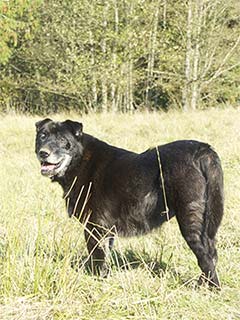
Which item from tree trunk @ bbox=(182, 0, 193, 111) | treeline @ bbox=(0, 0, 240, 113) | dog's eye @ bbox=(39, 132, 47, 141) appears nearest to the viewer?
dog's eye @ bbox=(39, 132, 47, 141)

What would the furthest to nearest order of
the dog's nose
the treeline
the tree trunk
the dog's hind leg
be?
the treeline < the tree trunk < the dog's nose < the dog's hind leg

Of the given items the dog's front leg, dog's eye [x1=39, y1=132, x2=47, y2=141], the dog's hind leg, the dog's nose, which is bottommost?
the dog's front leg

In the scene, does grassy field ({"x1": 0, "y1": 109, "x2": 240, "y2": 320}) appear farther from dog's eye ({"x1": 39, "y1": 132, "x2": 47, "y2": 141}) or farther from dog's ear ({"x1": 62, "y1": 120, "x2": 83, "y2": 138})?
dog's ear ({"x1": 62, "y1": 120, "x2": 83, "y2": 138})

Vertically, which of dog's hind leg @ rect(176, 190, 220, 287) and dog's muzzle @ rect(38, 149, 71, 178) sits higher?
dog's muzzle @ rect(38, 149, 71, 178)

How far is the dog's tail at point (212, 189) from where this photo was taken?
135 inches

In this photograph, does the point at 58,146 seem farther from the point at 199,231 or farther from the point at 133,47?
the point at 133,47

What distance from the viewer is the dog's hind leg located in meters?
3.38

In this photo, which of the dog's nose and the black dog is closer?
the black dog

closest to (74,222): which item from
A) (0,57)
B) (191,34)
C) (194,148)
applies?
(194,148)

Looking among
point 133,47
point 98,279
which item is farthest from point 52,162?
point 133,47

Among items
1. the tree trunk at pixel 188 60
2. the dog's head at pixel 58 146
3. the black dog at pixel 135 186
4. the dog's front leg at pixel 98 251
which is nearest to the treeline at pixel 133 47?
the tree trunk at pixel 188 60

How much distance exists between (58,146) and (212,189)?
1.42 meters

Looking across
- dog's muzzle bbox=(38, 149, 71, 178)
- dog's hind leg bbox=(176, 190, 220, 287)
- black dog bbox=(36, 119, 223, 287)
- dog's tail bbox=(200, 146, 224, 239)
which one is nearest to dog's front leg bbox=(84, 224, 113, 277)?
black dog bbox=(36, 119, 223, 287)

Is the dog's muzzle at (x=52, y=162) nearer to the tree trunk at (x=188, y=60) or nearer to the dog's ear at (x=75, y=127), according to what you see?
the dog's ear at (x=75, y=127)
